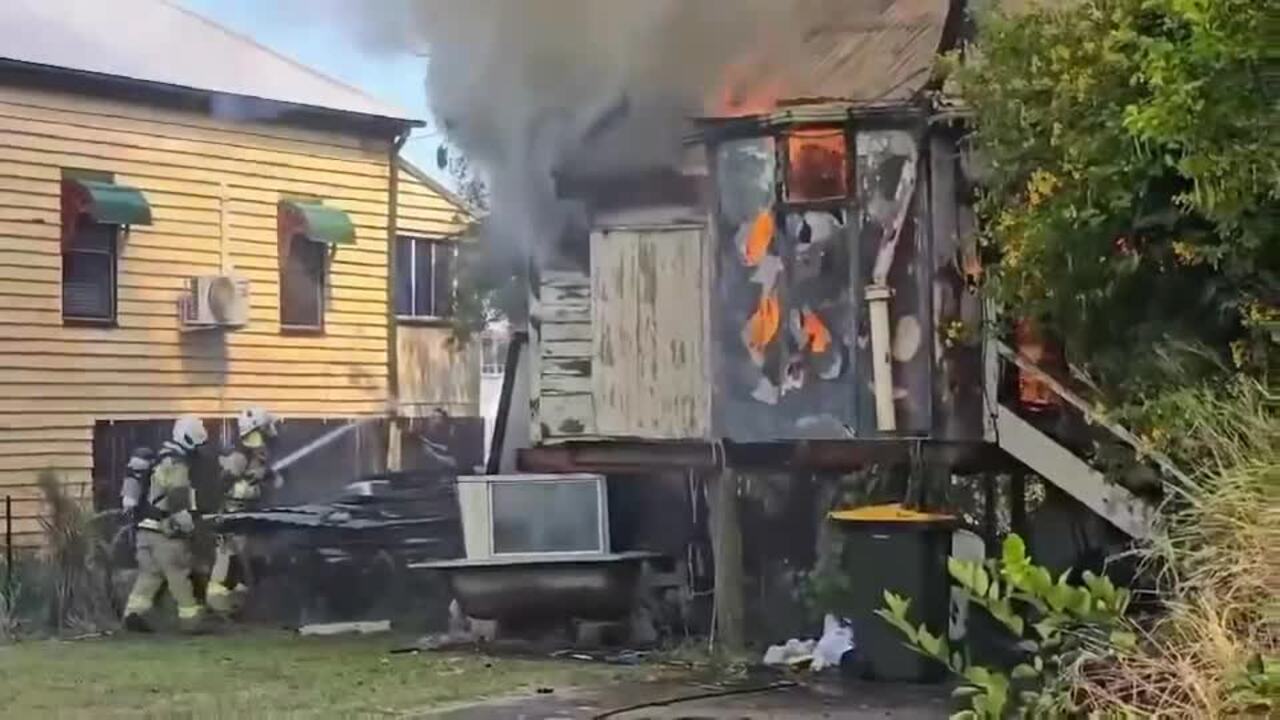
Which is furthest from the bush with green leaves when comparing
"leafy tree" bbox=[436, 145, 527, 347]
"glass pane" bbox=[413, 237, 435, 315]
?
"glass pane" bbox=[413, 237, 435, 315]

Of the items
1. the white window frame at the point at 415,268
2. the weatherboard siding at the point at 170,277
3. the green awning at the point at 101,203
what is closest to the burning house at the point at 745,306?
the green awning at the point at 101,203

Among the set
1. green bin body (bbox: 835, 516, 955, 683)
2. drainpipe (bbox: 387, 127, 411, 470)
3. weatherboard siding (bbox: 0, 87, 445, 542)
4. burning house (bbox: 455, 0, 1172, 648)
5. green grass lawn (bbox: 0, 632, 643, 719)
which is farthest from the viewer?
drainpipe (bbox: 387, 127, 411, 470)

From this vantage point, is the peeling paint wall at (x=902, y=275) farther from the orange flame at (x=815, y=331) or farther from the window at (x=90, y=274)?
the window at (x=90, y=274)

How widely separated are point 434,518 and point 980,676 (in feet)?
30.6

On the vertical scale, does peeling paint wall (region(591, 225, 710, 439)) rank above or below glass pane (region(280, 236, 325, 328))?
below

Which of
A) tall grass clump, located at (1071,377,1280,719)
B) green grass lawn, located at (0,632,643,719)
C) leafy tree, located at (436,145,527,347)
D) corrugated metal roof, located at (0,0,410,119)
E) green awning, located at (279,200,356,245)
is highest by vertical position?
corrugated metal roof, located at (0,0,410,119)

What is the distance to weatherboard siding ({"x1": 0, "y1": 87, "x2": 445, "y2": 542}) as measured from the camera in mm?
17000

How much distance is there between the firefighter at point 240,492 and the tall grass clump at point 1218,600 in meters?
8.96

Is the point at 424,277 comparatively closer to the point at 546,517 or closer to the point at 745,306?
the point at 546,517

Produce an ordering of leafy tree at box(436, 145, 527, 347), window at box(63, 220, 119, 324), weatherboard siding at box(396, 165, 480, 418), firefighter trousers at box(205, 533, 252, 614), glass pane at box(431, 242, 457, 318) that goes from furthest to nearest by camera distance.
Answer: glass pane at box(431, 242, 457, 318) → weatherboard siding at box(396, 165, 480, 418) → window at box(63, 220, 119, 324) → leafy tree at box(436, 145, 527, 347) → firefighter trousers at box(205, 533, 252, 614)

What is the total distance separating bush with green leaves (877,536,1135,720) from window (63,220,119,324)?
13.1m

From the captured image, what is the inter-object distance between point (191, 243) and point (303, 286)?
137 centimetres

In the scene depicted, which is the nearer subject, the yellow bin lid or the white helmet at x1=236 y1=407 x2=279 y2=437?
the yellow bin lid

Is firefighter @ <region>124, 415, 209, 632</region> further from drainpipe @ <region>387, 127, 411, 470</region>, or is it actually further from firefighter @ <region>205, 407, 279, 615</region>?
drainpipe @ <region>387, 127, 411, 470</region>
